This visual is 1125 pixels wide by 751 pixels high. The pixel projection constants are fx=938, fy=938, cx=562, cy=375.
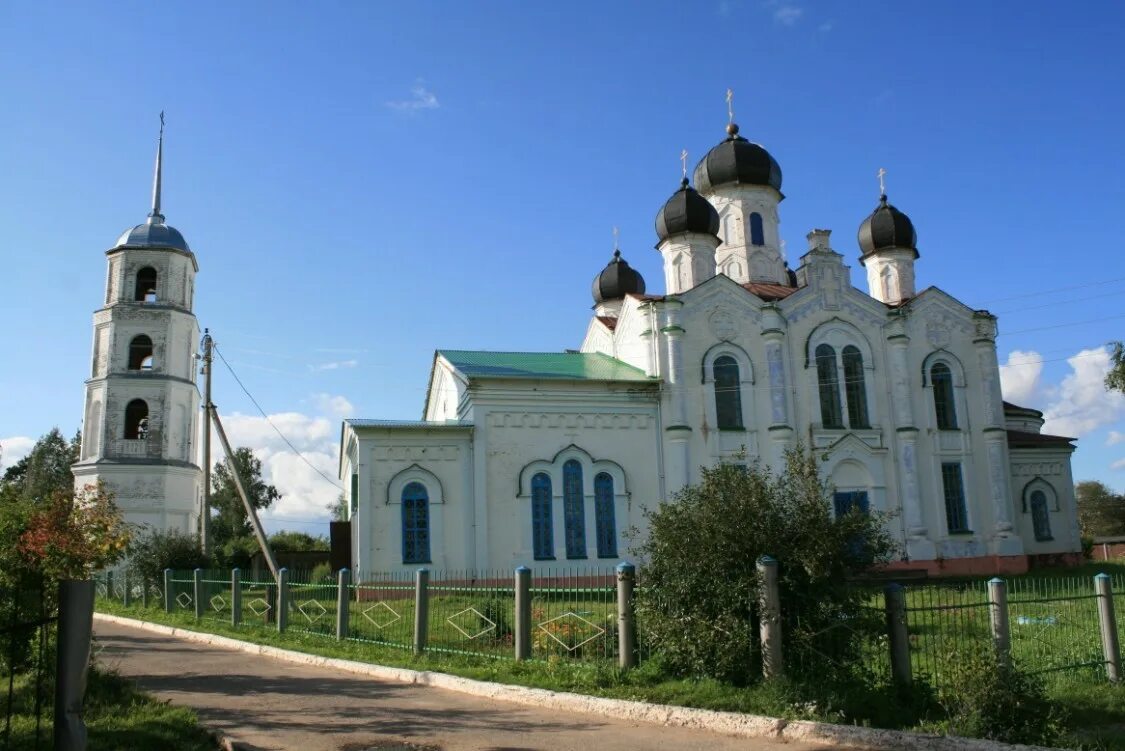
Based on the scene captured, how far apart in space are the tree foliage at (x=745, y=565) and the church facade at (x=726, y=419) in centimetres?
1358

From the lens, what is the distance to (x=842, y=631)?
952 cm

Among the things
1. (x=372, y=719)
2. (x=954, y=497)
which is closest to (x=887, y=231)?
(x=954, y=497)

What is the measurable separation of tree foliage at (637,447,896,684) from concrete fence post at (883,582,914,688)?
30cm

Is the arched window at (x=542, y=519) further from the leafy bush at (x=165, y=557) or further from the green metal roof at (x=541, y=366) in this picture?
the leafy bush at (x=165, y=557)

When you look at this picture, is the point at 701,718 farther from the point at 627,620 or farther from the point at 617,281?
the point at 617,281

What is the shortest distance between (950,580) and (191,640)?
18.6 meters

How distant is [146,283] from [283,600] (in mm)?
18163

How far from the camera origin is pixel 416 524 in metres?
23.0

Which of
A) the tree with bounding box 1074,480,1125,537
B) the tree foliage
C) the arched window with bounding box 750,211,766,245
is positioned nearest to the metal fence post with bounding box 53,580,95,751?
the tree foliage

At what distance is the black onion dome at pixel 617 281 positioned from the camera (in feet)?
112

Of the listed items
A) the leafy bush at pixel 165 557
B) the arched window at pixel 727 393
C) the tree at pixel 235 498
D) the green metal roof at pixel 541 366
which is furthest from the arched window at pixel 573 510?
the tree at pixel 235 498

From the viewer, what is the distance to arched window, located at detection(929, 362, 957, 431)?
91.8ft

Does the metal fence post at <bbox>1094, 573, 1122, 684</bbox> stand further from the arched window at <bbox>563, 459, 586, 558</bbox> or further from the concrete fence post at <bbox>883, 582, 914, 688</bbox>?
the arched window at <bbox>563, 459, 586, 558</bbox>

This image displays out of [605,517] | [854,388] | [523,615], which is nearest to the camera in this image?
[523,615]
